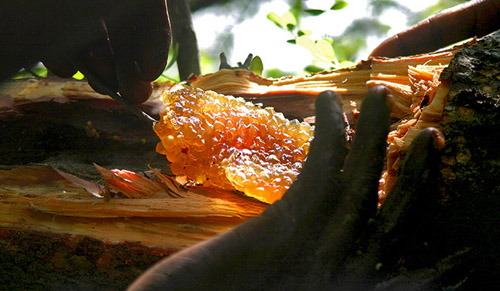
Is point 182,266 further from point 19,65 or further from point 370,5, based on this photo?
point 370,5

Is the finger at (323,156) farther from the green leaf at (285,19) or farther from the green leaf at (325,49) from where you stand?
the green leaf at (285,19)

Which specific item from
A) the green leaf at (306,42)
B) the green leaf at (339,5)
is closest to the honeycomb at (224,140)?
the green leaf at (306,42)

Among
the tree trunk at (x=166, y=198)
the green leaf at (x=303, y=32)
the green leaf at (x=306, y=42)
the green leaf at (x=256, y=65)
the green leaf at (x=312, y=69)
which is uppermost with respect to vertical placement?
the green leaf at (x=303, y=32)

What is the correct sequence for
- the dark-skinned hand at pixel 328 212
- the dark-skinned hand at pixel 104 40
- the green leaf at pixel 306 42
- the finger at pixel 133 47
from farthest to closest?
the green leaf at pixel 306 42 → the finger at pixel 133 47 → the dark-skinned hand at pixel 104 40 → the dark-skinned hand at pixel 328 212

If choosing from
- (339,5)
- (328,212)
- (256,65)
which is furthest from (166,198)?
(339,5)

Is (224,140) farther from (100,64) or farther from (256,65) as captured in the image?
(256,65)

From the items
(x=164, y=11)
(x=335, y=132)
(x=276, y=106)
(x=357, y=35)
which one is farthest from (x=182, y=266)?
(x=357, y=35)

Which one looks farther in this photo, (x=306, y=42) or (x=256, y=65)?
(x=256, y=65)

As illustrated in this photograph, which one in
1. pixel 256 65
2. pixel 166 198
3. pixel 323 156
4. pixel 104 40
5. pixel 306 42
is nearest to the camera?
pixel 323 156
